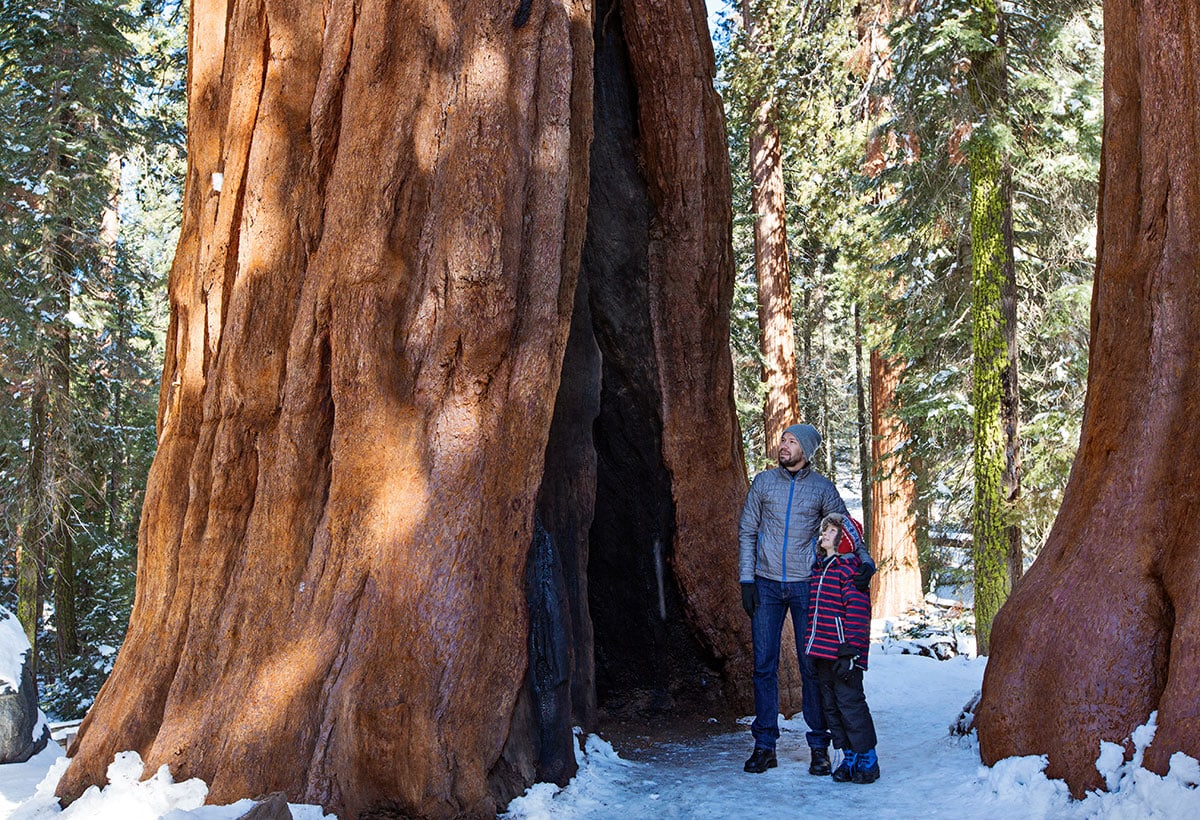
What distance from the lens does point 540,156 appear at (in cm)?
604

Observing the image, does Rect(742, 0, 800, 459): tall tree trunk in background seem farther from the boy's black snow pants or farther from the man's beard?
the boy's black snow pants

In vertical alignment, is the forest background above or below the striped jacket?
above

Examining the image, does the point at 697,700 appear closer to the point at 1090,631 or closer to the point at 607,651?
the point at 607,651

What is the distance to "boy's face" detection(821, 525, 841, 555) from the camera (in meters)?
6.23

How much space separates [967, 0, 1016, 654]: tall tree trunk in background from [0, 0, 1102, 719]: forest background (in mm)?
50

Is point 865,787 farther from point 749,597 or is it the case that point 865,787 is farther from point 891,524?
point 891,524

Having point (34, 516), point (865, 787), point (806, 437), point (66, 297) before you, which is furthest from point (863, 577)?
point (66, 297)

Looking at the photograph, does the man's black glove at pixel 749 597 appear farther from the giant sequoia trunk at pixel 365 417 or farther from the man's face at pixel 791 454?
the giant sequoia trunk at pixel 365 417

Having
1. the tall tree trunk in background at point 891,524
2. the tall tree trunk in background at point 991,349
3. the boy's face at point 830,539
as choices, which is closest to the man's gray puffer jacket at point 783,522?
the boy's face at point 830,539

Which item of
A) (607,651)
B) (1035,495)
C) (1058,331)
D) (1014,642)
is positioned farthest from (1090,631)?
(1058,331)

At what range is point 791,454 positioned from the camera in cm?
664

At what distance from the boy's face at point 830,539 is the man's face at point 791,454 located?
1.80 feet

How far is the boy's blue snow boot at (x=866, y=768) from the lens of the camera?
5941mm

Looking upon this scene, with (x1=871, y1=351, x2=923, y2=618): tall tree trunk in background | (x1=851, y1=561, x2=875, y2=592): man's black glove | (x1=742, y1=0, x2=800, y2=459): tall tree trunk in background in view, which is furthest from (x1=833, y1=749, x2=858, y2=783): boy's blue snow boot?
(x1=871, y1=351, x2=923, y2=618): tall tree trunk in background
